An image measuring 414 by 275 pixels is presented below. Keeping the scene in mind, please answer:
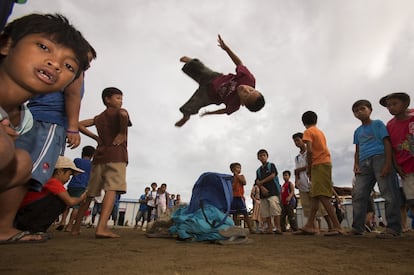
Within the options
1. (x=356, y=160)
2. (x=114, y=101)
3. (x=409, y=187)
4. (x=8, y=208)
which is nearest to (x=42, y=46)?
(x=8, y=208)

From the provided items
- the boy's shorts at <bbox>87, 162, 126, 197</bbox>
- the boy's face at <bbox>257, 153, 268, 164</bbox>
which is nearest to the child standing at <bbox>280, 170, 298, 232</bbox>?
the boy's face at <bbox>257, 153, 268, 164</bbox>

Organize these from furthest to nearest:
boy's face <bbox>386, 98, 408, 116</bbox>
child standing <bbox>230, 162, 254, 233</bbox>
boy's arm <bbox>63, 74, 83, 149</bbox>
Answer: child standing <bbox>230, 162, 254, 233</bbox>, boy's face <bbox>386, 98, 408, 116</bbox>, boy's arm <bbox>63, 74, 83, 149</bbox>

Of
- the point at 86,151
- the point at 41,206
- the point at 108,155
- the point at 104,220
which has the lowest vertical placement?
the point at 104,220

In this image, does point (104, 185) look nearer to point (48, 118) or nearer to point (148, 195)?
point (48, 118)

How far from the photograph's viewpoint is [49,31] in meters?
1.23

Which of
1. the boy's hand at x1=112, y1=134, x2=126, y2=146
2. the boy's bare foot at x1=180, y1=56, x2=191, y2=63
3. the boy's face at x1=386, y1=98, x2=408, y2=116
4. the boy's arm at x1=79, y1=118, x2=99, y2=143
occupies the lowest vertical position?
the boy's hand at x1=112, y1=134, x2=126, y2=146

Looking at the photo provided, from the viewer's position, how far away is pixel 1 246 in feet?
6.13

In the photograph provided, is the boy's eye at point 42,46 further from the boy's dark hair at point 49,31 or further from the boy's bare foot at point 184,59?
the boy's bare foot at point 184,59

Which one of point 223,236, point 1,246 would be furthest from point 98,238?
point 223,236

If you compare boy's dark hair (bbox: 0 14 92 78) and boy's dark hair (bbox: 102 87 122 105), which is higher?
boy's dark hair (bbox: 102 87 122 105)

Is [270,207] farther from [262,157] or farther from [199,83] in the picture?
[199,83]

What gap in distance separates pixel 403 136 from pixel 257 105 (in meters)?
2.07

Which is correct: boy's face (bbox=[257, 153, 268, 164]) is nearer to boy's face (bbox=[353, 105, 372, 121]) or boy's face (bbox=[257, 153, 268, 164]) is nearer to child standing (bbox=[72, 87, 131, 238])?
boy's face (bbox=[353, 105, 372, 121])

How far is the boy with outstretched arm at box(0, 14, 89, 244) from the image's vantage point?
1.11 meters
